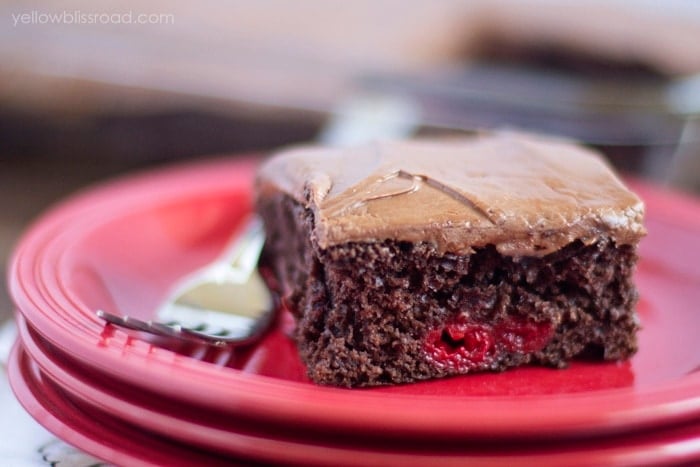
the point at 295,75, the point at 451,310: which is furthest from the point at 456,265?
the point at 295,75

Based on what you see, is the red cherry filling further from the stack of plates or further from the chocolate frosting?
the chocolate frosting

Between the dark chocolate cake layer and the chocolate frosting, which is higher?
the chocolate frosting

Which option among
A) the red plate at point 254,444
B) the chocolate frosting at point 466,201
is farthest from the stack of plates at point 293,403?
the chocolate frosting at point 466,201

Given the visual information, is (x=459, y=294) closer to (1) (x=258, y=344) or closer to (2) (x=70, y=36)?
(1) (x=258, y=344)

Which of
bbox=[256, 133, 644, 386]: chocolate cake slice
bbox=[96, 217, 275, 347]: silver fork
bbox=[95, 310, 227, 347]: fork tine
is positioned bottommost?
bbox=[96, 217, 275, 347]: silver fork

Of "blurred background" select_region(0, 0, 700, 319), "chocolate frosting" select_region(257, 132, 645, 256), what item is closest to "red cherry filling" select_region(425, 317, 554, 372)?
"chocolate frosting" select_region(257, 132, 645, 256)

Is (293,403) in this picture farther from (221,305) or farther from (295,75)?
(295,75)
